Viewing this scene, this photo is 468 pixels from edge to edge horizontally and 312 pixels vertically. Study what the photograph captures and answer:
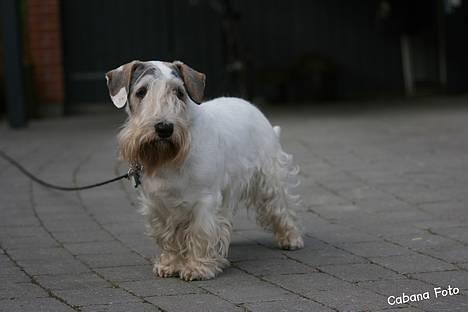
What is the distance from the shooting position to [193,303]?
4.90 meters

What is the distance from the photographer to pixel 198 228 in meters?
5.41

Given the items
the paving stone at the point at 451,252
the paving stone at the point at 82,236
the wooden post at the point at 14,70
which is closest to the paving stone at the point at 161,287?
the paving stone at the point at 82,236

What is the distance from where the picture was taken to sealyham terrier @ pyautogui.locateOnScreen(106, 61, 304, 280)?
512 centimetres

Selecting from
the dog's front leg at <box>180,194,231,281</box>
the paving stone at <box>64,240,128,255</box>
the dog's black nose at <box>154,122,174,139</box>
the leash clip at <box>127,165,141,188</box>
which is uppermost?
the dog's black nose at <box>154,122,174,139</box>

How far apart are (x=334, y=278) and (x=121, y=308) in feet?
4.01

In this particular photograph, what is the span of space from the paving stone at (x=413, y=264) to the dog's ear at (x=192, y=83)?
145 cm

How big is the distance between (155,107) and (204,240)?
2.78ft

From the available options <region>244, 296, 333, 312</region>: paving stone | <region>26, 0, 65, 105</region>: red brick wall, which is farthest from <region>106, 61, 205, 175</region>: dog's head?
<region>26, 0, 65, 105</region>: red brick wall

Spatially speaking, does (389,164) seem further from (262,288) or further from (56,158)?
(262,288)

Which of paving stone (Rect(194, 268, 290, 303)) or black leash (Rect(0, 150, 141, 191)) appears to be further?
black leash (Rect(0, 150, 141, 191))

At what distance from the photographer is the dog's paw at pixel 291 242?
6.16 m

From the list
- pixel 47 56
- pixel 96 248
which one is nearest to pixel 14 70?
pixel 47 56

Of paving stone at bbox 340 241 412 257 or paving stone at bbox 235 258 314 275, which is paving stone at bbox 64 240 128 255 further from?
paving stone at bbox 340 241 412 257

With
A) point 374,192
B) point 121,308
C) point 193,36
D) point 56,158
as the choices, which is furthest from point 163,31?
point 121,308
